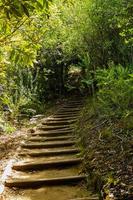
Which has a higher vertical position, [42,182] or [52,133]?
[52,133]

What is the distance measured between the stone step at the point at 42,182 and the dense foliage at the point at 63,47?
1569mm

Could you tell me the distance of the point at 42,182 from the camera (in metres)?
6.10

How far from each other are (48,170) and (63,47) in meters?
11.2

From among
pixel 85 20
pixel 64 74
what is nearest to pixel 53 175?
pixel 85 20

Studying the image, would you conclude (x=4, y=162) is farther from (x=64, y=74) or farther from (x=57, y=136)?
(x=64, y=74)

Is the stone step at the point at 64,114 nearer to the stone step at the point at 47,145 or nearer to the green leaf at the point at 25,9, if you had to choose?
the stone step at the point at 47,145

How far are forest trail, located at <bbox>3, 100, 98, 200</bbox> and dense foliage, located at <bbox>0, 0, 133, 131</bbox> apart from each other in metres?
1.25

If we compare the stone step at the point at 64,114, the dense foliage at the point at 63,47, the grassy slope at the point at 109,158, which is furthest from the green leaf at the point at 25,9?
the stone step at the point at 64,114

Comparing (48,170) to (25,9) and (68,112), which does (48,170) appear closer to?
(25,9)

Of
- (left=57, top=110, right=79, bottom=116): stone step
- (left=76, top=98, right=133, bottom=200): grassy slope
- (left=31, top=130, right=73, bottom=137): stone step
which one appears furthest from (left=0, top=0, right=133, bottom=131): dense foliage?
(left=31, top=130, right=73, bottom=137): stone step

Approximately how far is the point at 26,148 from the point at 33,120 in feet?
12.8

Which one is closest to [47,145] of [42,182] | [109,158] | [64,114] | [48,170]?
[48,170]

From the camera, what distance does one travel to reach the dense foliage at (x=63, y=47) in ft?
19.1

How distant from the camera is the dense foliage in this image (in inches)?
230
